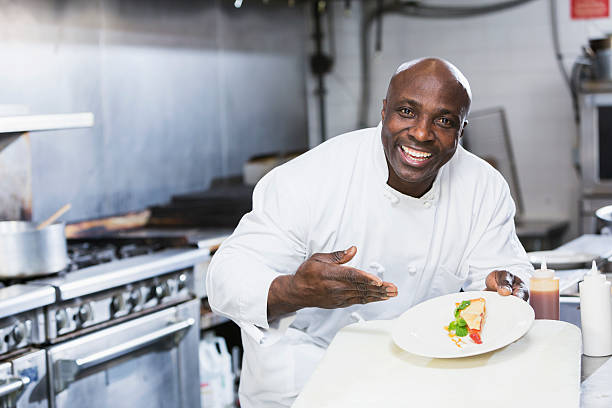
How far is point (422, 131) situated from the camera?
1.80 metres

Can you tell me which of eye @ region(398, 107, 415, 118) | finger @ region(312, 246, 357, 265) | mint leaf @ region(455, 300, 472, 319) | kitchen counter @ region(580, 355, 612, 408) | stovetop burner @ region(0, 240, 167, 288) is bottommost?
kitchen counter @ region(580, 355, 612, 408)

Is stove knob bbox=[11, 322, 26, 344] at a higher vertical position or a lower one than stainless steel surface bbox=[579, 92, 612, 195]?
lower

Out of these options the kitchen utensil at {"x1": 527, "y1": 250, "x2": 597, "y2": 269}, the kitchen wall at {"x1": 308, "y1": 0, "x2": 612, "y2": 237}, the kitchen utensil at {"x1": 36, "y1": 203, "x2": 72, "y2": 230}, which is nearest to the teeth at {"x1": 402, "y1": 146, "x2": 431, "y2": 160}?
the kitchen utensil at {"x1": 527, "y1": 250, "x2": 597, "y2": 269}

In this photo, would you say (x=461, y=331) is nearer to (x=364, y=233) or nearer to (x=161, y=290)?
(x=364, y=233)

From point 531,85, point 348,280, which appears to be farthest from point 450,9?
point 348,280

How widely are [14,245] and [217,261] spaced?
1011 millimetres

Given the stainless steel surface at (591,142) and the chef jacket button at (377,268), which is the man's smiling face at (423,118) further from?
the stainless steel surface at (591,142)

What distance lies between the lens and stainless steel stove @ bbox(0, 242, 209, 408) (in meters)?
2.46

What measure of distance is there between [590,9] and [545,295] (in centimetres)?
349

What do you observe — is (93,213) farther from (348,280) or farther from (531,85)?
(531,85)

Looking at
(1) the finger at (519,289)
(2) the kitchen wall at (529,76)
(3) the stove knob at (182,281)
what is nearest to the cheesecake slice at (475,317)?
(1) the finger at (519,289)

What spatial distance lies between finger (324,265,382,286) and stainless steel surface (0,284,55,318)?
1.22m

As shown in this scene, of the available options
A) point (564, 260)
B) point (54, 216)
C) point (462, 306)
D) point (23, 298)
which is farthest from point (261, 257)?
point (54, 216)

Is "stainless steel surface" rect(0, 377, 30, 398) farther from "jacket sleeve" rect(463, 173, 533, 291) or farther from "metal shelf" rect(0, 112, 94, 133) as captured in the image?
"jacket sleeve" rect(463, 173, 533, 291)
